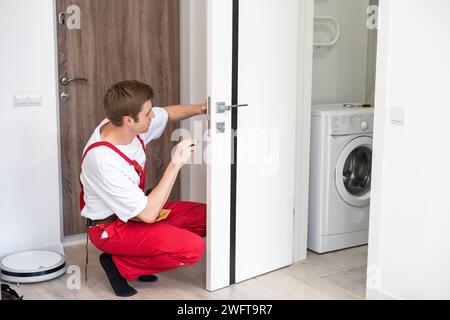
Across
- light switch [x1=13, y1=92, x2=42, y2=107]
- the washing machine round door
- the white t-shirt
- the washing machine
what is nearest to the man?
the white t-shirt

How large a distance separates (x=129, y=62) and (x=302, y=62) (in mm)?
1143

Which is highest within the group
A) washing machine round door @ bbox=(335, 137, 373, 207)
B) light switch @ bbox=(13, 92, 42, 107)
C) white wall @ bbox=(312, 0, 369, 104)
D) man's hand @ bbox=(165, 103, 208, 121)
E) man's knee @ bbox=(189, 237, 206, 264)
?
white wall @ bbox=(312, 0, 369, 104)

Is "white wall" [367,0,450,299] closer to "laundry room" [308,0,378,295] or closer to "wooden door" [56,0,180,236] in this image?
"laundry room" [308,0,378,295]

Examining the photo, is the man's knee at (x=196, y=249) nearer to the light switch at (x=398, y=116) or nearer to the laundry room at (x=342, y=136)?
the laundry room at (x=342, y=136)

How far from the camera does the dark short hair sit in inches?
117

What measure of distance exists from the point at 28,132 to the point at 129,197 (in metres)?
0.94

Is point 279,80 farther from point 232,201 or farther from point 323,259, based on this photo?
point 323,259

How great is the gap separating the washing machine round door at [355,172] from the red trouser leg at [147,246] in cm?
109

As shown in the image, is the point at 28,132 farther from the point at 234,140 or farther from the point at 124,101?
the point at 234,140

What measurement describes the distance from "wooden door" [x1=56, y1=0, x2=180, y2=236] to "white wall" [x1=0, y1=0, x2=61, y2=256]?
6.2 inches

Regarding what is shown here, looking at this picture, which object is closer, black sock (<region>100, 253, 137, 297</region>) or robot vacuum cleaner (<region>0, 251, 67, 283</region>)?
black sock (<region>100, 253, 137, 297</region>)

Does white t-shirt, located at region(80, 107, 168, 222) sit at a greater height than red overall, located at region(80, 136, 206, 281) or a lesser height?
greater

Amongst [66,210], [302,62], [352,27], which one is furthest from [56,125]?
[352,27]

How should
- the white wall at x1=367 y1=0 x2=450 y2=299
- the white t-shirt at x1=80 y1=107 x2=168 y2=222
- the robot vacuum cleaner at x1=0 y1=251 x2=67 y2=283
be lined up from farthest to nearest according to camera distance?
1. the robot vacuum cleaner at x1=0 y1=251 x2=67 y2=283
2. the white t-shirt at x1=80 y1=107 x2=168 y2=222
3. the white wall at x1=367 y1=0 x2=450 y2=299
